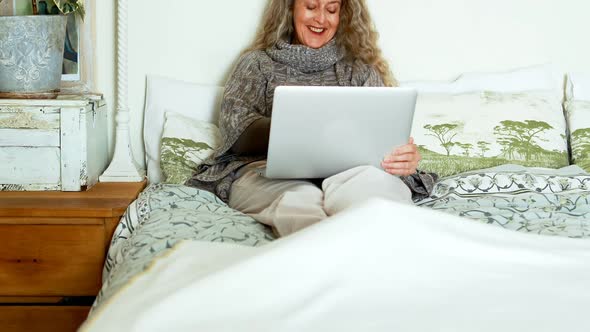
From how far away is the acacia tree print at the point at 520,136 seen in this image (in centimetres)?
244

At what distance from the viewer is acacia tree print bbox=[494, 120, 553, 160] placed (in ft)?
7.99

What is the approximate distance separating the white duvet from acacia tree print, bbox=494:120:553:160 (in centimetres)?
107

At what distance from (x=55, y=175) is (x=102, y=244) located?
0.28 m

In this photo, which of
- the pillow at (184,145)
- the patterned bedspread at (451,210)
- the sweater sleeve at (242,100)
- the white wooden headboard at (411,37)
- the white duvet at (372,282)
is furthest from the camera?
the white wooden headboard at (411,37)

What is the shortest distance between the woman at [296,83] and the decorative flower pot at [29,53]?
0.50m

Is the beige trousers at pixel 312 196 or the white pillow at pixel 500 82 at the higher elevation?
the white pillow at pixel 500 82

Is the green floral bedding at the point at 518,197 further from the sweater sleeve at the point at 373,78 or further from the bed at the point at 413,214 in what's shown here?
the sweater sleeve at the point at 373,78

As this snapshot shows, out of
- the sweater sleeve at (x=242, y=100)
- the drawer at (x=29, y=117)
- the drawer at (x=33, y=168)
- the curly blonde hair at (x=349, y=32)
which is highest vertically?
the curly blonde hair at (x=349, y=32)

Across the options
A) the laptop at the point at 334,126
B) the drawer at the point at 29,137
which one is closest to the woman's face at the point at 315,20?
the laptop at the point at 334,126

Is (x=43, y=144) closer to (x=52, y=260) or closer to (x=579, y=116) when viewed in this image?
(x=52, y=260)

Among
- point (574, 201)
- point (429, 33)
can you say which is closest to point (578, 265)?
point (574, 201)

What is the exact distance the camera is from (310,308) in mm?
1085

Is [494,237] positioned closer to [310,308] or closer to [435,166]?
[310,308]

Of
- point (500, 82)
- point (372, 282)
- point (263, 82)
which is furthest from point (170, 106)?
point (372, 282)
